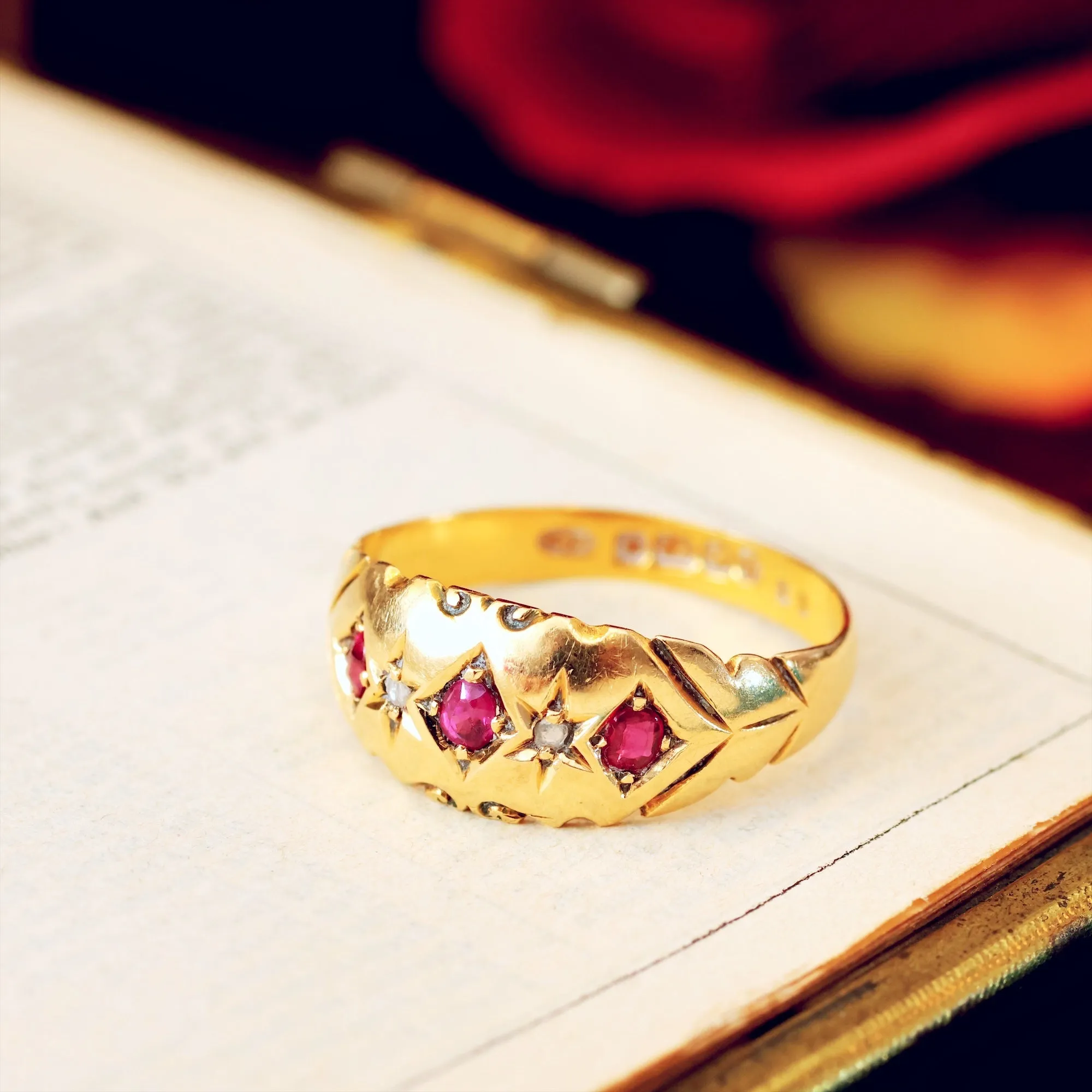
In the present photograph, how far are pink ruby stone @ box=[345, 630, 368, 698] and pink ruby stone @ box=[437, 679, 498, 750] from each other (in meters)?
0.03

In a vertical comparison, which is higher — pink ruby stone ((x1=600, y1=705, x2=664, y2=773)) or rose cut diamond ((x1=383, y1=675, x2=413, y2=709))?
pink ruby stone ((x1=600, y1=705, x2=664, y2=773))

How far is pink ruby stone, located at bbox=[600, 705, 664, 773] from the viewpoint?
449 millimetres

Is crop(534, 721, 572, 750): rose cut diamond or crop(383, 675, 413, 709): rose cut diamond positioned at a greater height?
crop(534, 721, 572, 750): rose cut diamond

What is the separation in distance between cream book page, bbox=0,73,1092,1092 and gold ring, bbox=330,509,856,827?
0.6 inches

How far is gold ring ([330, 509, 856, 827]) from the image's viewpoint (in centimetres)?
44

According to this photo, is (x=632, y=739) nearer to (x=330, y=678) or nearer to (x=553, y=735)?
(x=553, y=735)

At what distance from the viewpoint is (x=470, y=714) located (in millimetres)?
451

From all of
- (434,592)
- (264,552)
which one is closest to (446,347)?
(264,552)

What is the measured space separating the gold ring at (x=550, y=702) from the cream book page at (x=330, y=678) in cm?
1

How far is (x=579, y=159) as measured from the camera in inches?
34.5

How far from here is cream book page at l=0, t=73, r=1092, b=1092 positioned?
0.37m

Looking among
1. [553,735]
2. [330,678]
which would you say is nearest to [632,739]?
[553,735]

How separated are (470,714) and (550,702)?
0.03 metres

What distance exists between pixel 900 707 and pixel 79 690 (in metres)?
0.30
